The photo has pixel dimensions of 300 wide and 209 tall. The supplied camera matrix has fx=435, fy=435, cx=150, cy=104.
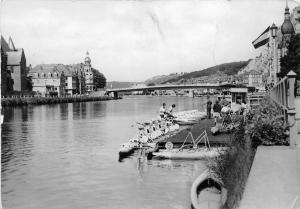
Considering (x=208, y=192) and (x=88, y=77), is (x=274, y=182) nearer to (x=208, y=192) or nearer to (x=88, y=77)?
(x=208, y=192)

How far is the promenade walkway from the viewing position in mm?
7883

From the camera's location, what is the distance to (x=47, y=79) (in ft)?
429

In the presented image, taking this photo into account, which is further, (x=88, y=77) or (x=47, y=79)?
(x=88, y=77)

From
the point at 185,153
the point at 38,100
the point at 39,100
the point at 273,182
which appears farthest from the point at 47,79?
the point at 273,182

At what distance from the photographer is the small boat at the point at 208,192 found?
38.8ft

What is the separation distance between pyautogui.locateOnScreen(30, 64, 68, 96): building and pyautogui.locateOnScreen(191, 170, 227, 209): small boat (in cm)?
11757

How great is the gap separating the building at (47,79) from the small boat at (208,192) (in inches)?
4629

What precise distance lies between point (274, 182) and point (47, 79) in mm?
126846

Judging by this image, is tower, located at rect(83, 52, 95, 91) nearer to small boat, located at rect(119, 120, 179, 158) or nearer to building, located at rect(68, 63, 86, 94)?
building, located at rect(68, 63, 86, 94)

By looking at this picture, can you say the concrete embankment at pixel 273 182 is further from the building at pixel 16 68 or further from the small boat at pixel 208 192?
the building at pixel 16 68

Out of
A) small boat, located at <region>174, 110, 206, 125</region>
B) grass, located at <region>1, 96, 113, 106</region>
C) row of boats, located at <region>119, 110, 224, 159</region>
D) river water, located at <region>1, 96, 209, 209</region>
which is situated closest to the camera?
river water, located at <region>1, 96, 209, 209</region>

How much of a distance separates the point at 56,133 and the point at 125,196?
24125 mm

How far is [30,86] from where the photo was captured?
126 metres

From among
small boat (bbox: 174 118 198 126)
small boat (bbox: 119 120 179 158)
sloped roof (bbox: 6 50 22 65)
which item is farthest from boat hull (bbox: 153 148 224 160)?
sloped roof (bbox: 6 50 22 65)
